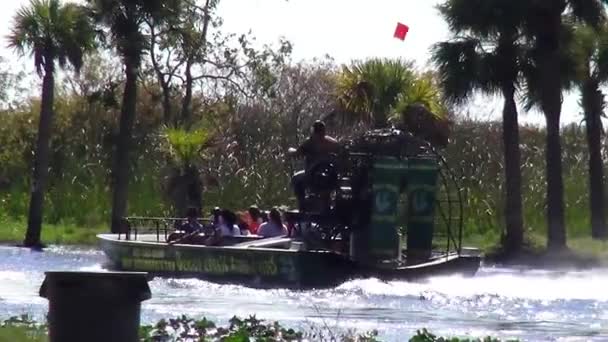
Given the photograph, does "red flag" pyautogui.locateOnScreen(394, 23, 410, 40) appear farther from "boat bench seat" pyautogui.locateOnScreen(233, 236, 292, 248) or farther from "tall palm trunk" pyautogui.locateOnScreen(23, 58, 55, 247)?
"tall palm trunk" pyautogui.locateOnScreen(23, 58, 55, 247)

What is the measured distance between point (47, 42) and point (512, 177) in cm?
1377

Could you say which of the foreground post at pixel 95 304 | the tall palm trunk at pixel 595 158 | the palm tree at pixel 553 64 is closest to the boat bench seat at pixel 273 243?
the palm tree at pixel 553 64

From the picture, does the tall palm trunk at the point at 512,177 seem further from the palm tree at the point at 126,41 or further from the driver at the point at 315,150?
the driver at the point at 315,150

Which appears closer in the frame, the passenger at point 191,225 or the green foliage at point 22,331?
the green foliage at point 22,331

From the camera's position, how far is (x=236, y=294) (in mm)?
27969

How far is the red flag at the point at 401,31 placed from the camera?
37875 mm

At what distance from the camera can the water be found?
22.0m

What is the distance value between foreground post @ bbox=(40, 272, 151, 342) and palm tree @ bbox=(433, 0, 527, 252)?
28.3m

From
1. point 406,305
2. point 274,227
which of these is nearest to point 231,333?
point 406,305

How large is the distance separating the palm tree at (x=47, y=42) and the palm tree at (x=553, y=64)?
13.1 metres

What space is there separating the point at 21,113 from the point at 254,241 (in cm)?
3530

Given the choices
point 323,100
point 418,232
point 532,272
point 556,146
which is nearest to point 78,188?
point 323,100

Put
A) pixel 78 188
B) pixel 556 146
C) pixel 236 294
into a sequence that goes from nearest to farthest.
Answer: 1. pixel 236 294
2. pixel 556 146
3. pixel 78 188

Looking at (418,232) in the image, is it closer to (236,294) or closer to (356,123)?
(236,294)
